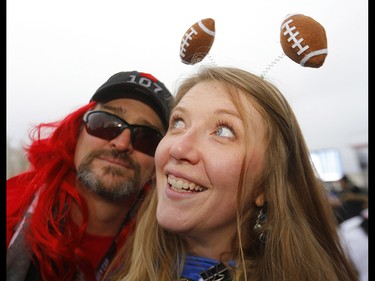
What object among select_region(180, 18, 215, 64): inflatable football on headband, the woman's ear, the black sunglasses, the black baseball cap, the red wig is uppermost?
select_region(180, 18, 215, 64): inflatable football on headband

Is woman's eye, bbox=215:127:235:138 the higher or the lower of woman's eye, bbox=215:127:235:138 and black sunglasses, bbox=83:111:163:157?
the higher

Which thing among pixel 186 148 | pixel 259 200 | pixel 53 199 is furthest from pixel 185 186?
pixel 53 199

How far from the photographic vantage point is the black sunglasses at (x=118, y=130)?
1.87 meters

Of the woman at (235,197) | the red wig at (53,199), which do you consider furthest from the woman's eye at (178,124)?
the red wig at (53,199)

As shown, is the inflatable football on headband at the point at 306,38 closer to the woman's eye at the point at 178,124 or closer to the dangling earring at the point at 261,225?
the woman's eye at the point at 178,124

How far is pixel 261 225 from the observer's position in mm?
1437

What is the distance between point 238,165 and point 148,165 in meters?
0.79

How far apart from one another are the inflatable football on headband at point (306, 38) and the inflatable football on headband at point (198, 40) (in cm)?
31

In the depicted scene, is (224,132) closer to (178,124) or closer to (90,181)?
(178,124)

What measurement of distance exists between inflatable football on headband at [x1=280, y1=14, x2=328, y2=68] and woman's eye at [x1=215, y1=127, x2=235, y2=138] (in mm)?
389

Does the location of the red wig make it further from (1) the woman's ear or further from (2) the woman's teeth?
(1) the woman's ear

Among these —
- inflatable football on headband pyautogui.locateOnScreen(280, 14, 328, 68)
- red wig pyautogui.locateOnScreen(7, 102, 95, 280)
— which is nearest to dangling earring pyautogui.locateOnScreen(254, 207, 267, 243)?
inflatable football on headband pyautogui.locateOnScreen(280, 14, 328, 68)

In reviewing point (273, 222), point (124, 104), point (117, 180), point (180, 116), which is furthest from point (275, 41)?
point (117, 180)

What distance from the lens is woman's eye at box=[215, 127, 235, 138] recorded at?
4.22ft
